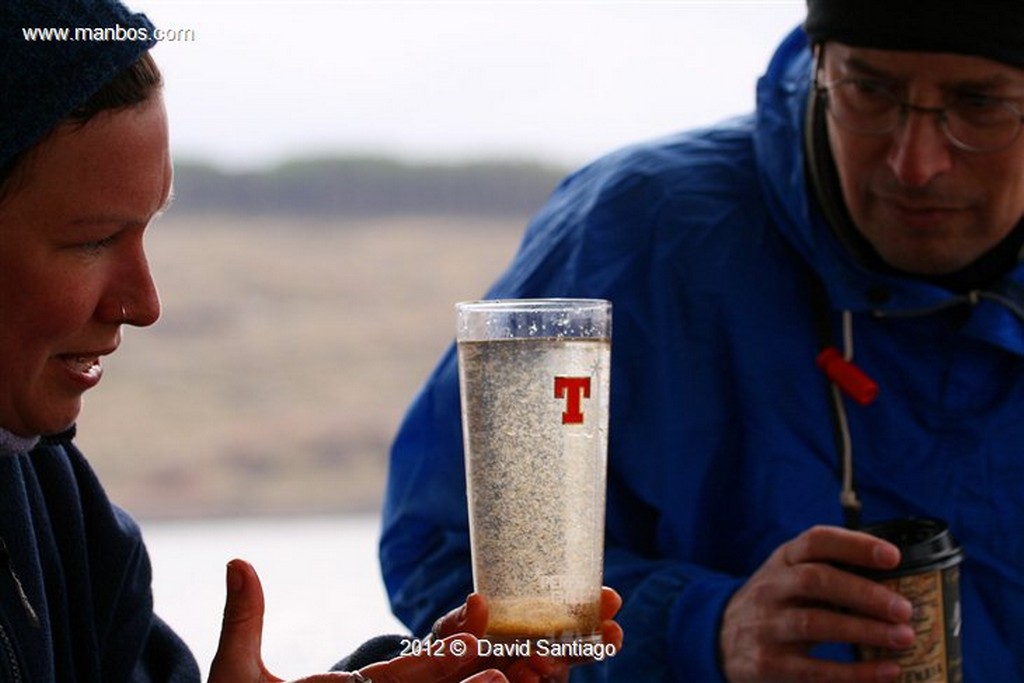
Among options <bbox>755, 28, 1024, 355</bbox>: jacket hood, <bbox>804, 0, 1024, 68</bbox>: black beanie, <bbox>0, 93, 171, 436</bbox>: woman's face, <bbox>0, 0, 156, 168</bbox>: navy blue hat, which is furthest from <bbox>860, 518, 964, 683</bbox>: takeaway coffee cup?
<bbox>0, 0, 156, 168</bbox>: navy blue hat

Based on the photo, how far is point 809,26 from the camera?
2.15 m

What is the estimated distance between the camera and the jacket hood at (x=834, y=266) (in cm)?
214

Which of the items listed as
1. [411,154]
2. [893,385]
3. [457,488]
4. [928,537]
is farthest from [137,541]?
[411,154]

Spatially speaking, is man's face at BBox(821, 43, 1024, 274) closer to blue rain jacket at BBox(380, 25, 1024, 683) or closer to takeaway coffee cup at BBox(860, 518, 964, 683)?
blue rain jacket at BBox(380, 25, 1024, 683)

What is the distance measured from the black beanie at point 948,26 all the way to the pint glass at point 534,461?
0.83 m

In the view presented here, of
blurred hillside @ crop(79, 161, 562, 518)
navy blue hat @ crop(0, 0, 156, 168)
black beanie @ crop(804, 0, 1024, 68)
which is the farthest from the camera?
blurred hillside @ crop(79, 161, 562, 518)

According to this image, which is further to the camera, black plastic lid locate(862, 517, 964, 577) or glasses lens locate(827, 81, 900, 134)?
glasses lens locate(827, 81, 900, 134)

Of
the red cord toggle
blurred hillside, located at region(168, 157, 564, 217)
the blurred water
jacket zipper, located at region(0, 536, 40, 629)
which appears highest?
blurred hillside, located at region(168, 157, 564, 217)

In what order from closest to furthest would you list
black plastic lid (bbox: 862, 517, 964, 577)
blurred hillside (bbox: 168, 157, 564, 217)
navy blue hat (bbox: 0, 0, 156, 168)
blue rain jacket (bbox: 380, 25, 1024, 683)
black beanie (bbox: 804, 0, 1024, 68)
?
1. navy blue hat (bbox: 0, 0, 156, 168)
2. black plastic lid (bbox: 862, 517, 964, 577)
3. black beanie (bbox: 804, 0, 1024, 68)
4. blue rain jacket (bbox: 380, 25, 1024, 683)
5. blurred hillside (bbox: 168, 157, 564, 217)

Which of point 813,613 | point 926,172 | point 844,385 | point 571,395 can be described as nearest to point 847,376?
point 844,385

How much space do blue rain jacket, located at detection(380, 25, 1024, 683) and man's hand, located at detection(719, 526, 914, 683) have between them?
0.37ft

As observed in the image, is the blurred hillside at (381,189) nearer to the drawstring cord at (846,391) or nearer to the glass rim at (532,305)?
the drawstring cord at (846,391)

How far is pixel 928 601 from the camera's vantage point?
1.73 metres

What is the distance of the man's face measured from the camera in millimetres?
2039
